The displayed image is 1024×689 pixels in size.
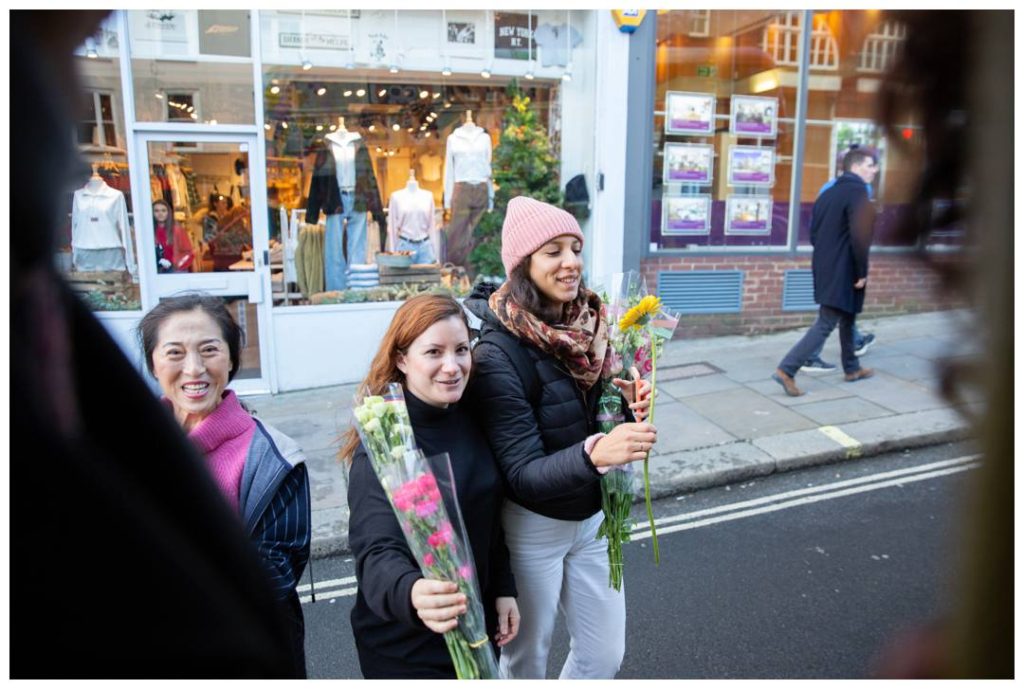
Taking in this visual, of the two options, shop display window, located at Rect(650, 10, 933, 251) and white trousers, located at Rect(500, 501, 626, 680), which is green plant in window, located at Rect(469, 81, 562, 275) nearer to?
shop display window, located at Rect(650, 10, 933, 251)

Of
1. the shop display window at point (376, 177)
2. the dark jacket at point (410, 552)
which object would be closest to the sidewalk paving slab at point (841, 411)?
the shop display window at point (376, 177)

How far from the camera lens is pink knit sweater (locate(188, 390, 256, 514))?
1977 mm

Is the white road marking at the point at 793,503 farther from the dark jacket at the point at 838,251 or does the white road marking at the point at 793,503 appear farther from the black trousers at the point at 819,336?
the dark jacket at the point at 838,251

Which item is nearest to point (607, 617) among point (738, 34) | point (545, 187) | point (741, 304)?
point (545, 187)

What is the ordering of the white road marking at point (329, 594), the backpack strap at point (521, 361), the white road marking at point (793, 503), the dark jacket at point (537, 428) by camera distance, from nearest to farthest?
the dark jacket at point (537, 428)
the backpack strap at point (521, 361)
the white road marking at point (329, 594)
the white road marking at point (793, 503)

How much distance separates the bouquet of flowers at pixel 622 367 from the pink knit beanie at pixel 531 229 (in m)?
0.33

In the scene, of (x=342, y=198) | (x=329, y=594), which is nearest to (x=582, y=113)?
(x=342, y=198)

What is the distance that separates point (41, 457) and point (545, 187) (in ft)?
26.2

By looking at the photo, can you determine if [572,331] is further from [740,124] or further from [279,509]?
[740,124]

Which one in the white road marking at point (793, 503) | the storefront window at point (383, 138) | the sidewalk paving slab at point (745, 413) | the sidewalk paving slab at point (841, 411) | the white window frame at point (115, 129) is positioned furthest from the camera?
the storefront window at point (383, 138)

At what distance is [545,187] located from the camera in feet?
27.2

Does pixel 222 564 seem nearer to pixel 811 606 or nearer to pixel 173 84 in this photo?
pixel 811 606

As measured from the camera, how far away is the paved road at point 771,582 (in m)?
3.25

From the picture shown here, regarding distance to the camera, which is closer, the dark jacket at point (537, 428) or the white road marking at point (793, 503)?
the dark jacket at point (537, 428)
